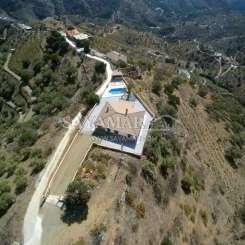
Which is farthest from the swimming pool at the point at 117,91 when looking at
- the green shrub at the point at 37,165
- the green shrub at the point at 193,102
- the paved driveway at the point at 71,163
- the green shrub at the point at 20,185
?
the green shrub at the point at 20,185

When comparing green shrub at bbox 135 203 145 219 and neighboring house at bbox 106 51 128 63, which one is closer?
green shrub at bbox 135 203 145 219

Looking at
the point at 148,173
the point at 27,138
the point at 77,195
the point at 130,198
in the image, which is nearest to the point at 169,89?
the point at 148,173

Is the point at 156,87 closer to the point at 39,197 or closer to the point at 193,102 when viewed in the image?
the point at 193,102

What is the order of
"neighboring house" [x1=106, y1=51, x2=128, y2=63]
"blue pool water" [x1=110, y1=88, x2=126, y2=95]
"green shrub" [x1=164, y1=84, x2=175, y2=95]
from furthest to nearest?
1. "neighboring house" [x1=106, y1=51, x2=128, y2=63]
2. "green shrub" [x1=164, y1=84, x2=175, y2=95]
3. "blue pool water" [x1=110, y1=88, x2=126, y2=95]

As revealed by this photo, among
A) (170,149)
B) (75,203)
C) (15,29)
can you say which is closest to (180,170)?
(170,149)

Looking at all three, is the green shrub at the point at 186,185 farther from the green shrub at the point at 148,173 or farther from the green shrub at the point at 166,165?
the green shrub at the point at 148,173

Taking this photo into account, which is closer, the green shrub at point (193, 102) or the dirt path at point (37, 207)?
the dirt path at point (37, 207)

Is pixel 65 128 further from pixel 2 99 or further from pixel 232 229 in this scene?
pixel 2 99

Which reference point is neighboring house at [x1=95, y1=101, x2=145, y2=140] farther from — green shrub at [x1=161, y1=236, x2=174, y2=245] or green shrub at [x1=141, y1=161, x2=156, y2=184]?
green shrub at [x1=161, y1=236, x2=174, y2=245]

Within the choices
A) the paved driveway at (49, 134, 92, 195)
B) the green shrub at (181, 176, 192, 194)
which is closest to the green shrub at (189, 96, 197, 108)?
the green shrub at (181, 176, 192, 194)
